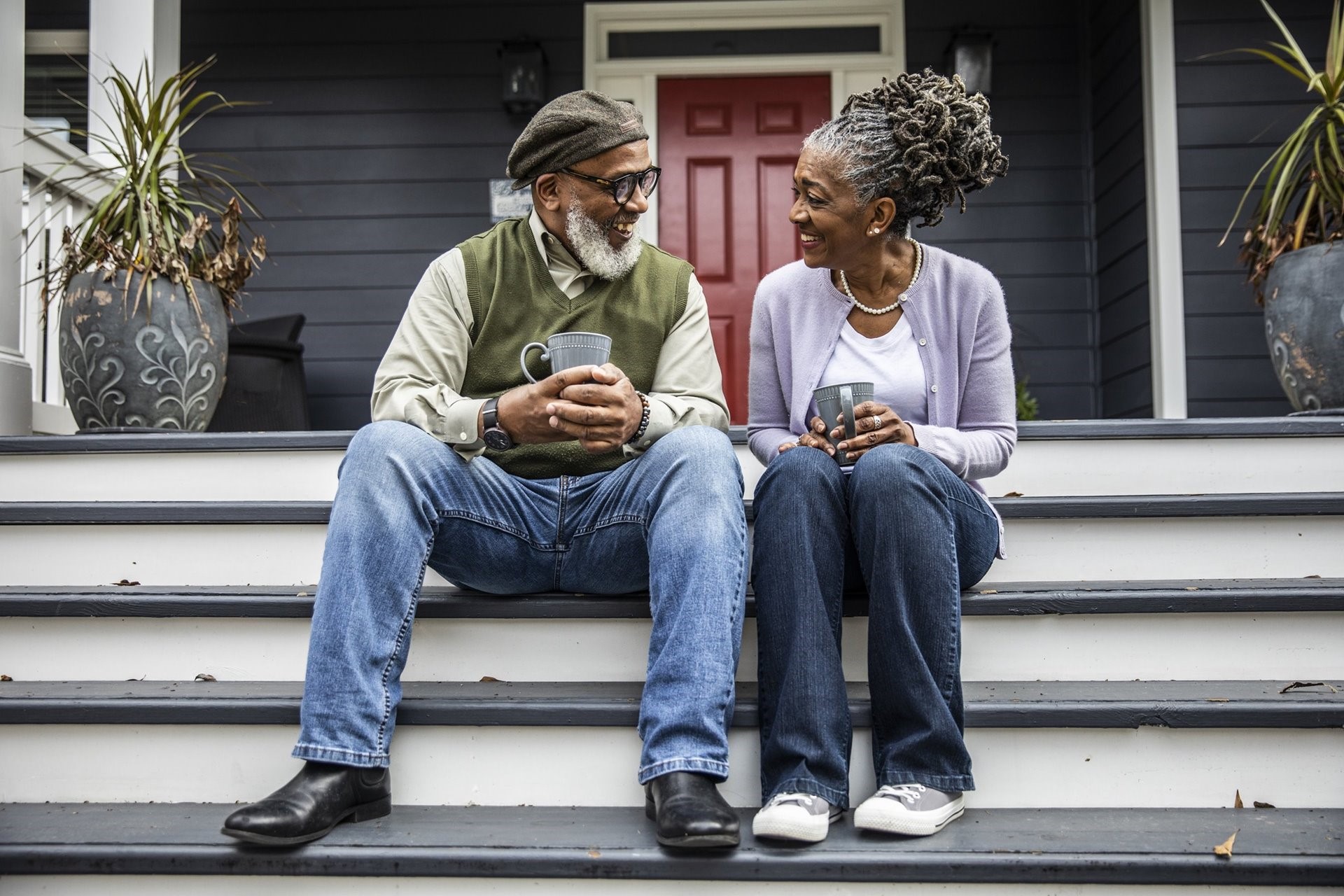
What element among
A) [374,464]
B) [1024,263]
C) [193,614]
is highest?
[1024,263]

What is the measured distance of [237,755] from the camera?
1.62 m

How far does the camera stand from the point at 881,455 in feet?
5.01

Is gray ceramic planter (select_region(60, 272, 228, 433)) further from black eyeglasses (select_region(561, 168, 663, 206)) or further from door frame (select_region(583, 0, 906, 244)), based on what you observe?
door frame (select_region(583, 0, 906, 244))

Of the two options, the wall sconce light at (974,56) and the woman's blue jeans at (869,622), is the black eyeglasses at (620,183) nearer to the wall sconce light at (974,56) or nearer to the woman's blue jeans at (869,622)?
the woman's blue jeans at (869,622)

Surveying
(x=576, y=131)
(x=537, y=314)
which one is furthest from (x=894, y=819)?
(x=576, y=131)

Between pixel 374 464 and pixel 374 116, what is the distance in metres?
3.32

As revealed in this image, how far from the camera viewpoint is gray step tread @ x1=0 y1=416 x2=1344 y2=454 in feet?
7.41

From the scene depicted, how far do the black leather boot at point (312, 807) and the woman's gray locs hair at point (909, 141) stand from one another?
119cm

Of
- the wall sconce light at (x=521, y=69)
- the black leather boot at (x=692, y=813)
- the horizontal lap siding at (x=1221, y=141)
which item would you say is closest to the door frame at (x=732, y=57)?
the wall sconce light at (x=521, y=69)

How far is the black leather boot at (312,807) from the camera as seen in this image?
136cm

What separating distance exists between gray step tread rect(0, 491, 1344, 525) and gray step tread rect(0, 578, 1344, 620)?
15cm

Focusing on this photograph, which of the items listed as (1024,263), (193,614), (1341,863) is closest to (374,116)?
(1024,263)

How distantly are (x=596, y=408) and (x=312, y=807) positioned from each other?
667mm

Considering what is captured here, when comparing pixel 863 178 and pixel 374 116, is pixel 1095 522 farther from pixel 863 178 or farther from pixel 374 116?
pixel 374 116
